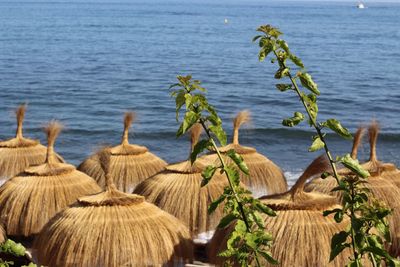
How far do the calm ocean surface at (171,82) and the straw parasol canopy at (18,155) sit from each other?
Result: 329 centimetres

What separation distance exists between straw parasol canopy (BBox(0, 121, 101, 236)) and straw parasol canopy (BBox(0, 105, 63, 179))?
1.97 m

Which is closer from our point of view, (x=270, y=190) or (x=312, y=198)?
(x=312, y=198)

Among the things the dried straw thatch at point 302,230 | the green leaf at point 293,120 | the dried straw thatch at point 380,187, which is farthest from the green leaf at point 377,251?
the dried straw thatch at point 380,187

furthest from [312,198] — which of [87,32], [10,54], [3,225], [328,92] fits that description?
[87,32]

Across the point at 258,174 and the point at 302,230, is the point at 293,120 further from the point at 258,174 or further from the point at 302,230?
the point at 258,174

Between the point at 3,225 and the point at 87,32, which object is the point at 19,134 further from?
the point at 87,32

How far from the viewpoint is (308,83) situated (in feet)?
10.9

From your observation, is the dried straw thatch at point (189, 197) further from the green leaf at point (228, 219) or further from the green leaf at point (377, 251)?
the green leaf at point (377, 251)

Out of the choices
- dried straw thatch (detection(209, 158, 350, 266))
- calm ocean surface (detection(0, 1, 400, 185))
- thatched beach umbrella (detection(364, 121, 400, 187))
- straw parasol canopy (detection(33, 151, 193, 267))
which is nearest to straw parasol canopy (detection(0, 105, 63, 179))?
calm ocean surface (detection(0, 1, 400, 185))

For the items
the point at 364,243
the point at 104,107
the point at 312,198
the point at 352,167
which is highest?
the point at 352,167

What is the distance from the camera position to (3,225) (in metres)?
9.67

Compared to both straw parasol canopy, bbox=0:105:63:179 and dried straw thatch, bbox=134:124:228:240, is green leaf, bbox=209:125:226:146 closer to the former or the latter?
dried straw thatch, bbox=134:124:228:240

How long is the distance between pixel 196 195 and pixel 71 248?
6.48 feet

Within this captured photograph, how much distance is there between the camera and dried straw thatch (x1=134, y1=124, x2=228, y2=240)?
9359mm
